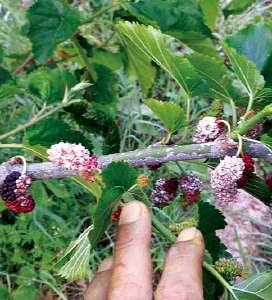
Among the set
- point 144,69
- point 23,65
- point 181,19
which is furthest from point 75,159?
point 23,65

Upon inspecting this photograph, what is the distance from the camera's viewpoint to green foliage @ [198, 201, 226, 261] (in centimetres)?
107

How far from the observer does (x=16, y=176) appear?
0.87m

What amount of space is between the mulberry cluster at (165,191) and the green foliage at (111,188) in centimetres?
17

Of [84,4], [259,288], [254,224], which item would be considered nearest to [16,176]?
[259,288]

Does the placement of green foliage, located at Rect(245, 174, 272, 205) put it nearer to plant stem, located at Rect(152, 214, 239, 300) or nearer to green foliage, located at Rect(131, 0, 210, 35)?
plant stem, located at Rect(152, 214, 239, 300)

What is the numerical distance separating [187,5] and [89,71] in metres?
0.31

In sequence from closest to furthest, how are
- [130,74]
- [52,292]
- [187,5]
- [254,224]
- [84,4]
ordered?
[187,5] → [130,74] → [52,292] → [254,224] → [84,4]

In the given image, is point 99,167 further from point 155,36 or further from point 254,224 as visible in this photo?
point 254,224

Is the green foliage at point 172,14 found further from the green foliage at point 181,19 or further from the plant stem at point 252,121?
the plant stem at point 252,121

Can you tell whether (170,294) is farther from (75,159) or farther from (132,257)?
(75,159)

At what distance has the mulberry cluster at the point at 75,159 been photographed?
0.83m

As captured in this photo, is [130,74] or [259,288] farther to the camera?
[130,74]

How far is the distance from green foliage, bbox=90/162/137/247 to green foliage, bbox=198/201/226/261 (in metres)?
0.29

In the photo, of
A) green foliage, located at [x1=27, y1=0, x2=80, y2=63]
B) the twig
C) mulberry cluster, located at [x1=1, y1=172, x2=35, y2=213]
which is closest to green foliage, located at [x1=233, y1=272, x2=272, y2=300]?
mulberry cluster, located at [x1=1, y1=172, x2=35, y2=213]
